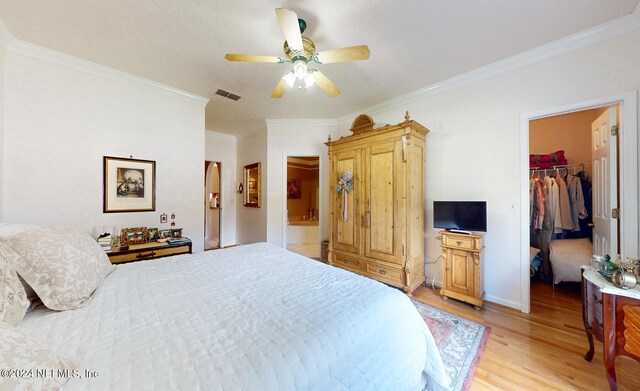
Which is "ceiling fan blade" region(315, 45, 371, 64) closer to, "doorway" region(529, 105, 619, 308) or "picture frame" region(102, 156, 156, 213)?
"doorway" region(529, 105, 619, 308)

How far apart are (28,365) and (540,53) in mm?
3863

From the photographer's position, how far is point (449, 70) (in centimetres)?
260

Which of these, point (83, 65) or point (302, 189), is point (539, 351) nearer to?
point (83, 65)

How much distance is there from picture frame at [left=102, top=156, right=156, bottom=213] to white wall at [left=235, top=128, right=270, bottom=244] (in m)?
1.86

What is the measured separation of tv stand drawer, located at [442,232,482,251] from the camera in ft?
7.78

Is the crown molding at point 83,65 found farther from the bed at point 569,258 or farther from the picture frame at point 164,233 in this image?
the bed at point 569,258

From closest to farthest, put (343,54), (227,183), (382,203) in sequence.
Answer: (343,54) < (382,203) < (227,183)

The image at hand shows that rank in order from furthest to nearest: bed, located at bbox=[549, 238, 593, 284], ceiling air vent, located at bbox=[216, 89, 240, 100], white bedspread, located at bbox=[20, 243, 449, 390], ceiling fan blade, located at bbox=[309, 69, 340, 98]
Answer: ceiling air vent, located at bbox=[216, 89, 240, 100] < bed, located at bbox=[549, 238, 593, 284] < ceiling fan blade, located at bbox=[309, 69, 340, 98] < white bedspread, located at bbox=[20, 243, 449, 390]

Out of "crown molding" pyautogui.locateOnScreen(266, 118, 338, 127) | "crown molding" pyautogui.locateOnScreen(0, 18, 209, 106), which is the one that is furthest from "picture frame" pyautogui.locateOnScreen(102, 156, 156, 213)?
"crown molding" pyautogui.locateOnScreen(266, 118, 338, 127)

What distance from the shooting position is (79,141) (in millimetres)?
2383

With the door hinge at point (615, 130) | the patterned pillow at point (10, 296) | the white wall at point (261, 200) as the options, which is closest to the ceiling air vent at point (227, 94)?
the white wall at point (261, 200)

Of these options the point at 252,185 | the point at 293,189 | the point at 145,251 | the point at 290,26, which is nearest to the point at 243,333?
the point at 290,26

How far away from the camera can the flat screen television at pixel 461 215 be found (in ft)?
8.03

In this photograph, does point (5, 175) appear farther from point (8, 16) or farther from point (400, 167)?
point (400, 167)
